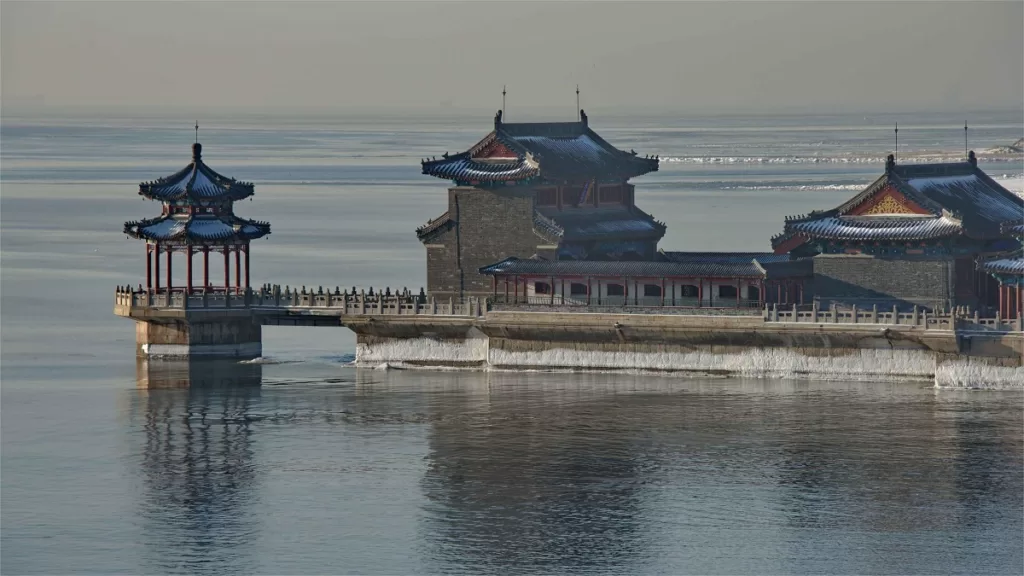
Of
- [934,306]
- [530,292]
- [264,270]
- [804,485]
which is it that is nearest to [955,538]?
[804,485]

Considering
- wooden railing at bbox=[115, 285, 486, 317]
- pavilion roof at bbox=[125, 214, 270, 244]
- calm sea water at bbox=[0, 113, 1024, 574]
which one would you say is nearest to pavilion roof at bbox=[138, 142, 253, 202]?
pavilion roof at bbox=[125, 214, 270, 244]

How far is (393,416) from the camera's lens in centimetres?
7888

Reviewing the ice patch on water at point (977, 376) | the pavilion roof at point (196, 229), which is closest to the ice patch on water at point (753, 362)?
the ice patch on water at point (977, 376)

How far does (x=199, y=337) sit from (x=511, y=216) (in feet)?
42.2

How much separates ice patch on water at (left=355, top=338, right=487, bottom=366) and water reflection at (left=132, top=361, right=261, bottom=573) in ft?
14.0

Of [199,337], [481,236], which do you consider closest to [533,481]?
[481,236]

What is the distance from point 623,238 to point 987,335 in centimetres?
2075

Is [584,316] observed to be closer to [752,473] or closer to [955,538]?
[752,473]

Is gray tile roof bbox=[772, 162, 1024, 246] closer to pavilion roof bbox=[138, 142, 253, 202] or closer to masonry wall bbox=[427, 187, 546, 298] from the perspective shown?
masonry wall bbox=[427, 187, 546, 298]

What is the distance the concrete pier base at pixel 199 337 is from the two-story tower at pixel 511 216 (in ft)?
24.7

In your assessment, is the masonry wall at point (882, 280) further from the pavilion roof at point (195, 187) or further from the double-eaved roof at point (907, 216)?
the pavilion roof at point (195, 187)

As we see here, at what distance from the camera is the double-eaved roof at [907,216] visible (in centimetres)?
8631

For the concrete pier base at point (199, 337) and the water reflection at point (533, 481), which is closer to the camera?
the water reflection at point (533, 481)

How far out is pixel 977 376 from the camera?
8050cm
